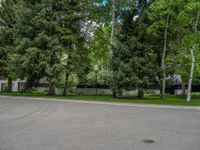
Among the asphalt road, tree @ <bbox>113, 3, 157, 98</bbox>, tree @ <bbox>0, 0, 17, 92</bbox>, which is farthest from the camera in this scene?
tree @ <bbox>0, 0, 17, 92</bbox>

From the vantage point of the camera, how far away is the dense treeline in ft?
83.9

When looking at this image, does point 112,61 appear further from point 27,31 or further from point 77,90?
point 77,90

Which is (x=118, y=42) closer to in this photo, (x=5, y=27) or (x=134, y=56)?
(x=134, y=56)

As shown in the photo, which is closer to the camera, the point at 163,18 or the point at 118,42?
the point at 163,18

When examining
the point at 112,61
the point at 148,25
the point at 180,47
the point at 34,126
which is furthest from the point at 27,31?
the point at 34,126

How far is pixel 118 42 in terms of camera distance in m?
27.4

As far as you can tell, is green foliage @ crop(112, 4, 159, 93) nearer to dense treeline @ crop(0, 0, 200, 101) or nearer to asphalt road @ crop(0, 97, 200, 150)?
dense treeline @ crop(0, 0, 200, 101)

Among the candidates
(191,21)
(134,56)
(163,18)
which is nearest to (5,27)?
(134,56)

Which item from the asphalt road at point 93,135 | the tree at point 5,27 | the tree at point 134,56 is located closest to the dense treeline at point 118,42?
the tree at point 134,56

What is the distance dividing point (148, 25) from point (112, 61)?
5.00 meters

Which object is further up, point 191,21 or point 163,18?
point 163,18

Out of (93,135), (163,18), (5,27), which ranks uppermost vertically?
(5,27)

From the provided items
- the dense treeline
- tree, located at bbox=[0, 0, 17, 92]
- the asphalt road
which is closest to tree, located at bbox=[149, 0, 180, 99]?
the dense treeline

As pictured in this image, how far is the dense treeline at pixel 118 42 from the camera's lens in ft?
83.9
